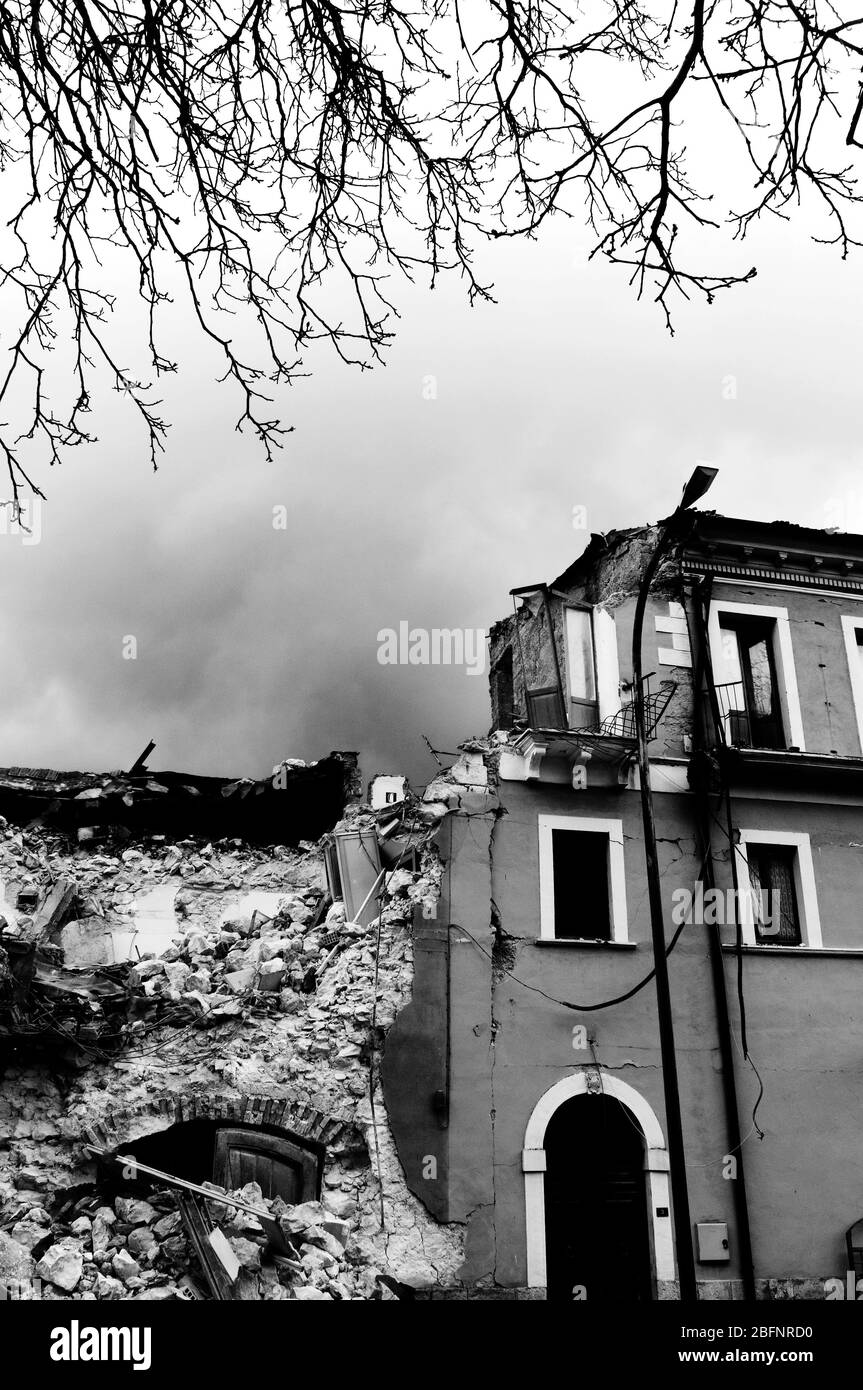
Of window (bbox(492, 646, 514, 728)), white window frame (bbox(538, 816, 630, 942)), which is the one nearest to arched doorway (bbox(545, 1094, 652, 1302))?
white window frame (bbox(538, 816, 630, 942))

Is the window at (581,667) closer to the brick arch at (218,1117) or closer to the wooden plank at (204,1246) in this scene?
the brick arch at (218,1117)

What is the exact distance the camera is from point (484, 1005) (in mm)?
13688

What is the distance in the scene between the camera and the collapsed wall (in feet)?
35.0

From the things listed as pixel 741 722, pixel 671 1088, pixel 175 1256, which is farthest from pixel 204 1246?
pixel 741 722

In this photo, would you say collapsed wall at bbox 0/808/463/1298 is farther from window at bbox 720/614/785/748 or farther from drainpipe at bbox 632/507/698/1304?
window at bbox 720/614/785/748

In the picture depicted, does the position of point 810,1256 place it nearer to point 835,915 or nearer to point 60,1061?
point 835,915

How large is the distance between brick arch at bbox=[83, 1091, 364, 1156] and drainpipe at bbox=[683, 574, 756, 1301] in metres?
4.80

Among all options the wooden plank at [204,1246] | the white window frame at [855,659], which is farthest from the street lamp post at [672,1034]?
the white window frame at [855,659]

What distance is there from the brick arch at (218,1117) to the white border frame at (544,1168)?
6.98ft

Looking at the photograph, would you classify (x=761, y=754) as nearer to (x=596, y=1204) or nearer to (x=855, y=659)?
(x=855, y=659)

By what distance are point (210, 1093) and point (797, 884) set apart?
8.45 meters

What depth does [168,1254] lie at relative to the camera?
34.6ft

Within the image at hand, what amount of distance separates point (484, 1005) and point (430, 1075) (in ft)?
3.61

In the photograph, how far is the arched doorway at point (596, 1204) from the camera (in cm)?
1298
